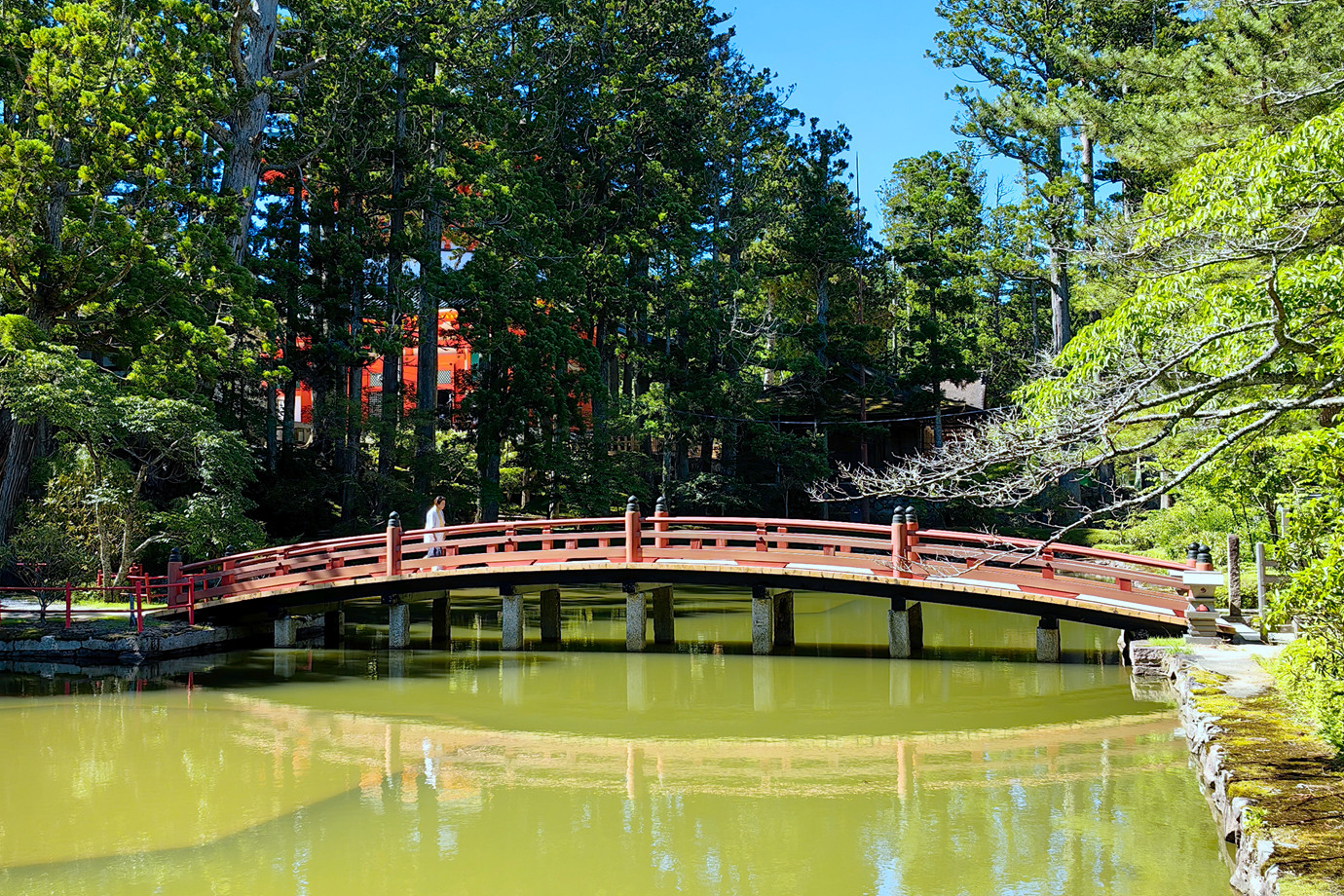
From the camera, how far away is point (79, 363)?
18.2 meters

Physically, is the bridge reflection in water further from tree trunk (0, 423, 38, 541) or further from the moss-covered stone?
tree trunk (0, 423, 38, 541)

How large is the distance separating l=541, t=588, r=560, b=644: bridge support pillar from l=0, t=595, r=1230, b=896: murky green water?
1602 mm

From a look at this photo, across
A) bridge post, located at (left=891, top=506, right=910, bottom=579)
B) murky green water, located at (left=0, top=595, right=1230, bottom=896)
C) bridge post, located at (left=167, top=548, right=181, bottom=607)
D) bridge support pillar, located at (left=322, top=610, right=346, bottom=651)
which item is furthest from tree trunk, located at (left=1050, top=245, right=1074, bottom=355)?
bridge post, located at (left=167, top=548, right=181, bottom=607)

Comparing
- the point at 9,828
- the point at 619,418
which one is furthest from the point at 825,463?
the point at 9,828

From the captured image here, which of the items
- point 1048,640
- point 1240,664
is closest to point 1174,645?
point 1240,664

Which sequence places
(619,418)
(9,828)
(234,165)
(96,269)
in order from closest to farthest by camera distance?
(9,828) → (96,269) → (234,165) → (619,418)

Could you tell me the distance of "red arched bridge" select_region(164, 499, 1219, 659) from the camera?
49.0 ft

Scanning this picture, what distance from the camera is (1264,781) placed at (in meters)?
7.52

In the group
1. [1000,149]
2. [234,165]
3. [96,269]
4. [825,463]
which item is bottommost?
[825,463]

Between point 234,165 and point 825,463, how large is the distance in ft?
59.2

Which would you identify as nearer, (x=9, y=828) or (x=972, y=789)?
(x=9, y=828)

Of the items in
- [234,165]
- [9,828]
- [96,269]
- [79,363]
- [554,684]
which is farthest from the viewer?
[234,165]

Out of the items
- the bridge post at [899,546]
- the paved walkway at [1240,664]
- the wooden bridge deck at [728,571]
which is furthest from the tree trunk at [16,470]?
the paved walkway at [1240,664]

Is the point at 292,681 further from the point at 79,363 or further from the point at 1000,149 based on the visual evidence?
the point at 1000,149
